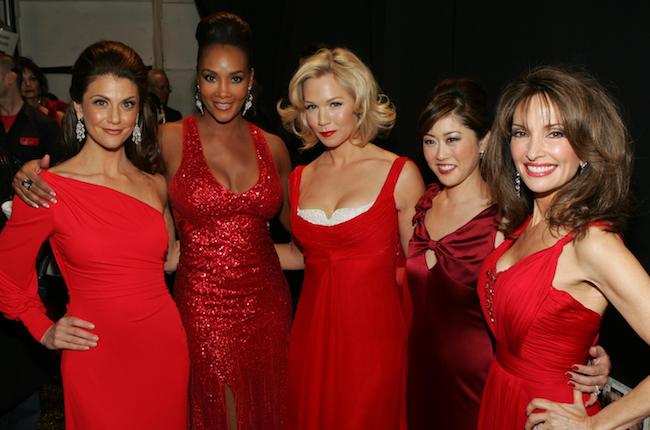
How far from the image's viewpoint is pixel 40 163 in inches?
80.1

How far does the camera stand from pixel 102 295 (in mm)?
2021

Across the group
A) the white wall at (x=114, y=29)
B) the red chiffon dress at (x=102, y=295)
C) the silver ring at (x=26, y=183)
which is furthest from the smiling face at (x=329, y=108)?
the white wall at (x=114, y=29)

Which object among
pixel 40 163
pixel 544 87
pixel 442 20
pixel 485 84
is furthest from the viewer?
pixel 442 20

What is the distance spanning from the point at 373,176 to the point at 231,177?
Result: 585 mm

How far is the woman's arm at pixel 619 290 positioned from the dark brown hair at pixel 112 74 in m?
1.45

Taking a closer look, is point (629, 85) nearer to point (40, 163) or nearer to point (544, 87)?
point (544, 87)

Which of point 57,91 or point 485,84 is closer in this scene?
→ point 485,84

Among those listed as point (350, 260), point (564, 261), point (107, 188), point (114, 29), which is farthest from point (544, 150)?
point (114, 29)

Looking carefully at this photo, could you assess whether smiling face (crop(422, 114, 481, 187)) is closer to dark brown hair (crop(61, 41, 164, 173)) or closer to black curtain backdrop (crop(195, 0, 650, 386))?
black curtain backdrop (crop(195, 0, 650, 386))

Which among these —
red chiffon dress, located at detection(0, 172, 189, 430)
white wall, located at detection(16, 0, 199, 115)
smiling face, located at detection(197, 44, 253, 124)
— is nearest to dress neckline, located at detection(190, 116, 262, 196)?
smiling face, located at detection(197, 44, 253, 124)

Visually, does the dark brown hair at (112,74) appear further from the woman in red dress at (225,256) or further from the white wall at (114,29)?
the white wall at (114,29)

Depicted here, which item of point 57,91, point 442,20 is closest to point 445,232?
point 442,20

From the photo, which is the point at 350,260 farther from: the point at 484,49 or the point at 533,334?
the point at 484,49

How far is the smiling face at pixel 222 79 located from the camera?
254cm
